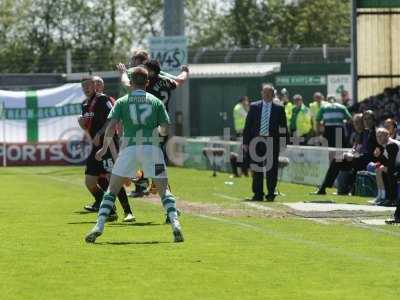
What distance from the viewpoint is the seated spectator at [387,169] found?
65.2 feet

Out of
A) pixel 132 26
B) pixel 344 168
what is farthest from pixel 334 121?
pixel 132 26

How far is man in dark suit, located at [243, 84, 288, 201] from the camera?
71.8 feet

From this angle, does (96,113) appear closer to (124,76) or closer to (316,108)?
(124,76)

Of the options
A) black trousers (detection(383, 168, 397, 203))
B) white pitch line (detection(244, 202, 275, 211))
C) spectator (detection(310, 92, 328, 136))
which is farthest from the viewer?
spectator (detection(310, 92, 328, 136))

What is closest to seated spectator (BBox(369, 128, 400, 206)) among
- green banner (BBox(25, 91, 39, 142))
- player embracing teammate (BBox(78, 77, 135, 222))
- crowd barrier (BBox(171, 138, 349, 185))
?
crowd barrier (BBox(171, 138, 349, 185))

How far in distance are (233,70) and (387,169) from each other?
29.0 meters

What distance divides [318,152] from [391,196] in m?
5.96

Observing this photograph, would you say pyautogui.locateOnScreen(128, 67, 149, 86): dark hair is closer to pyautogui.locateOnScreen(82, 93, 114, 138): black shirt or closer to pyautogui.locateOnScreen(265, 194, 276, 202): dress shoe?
pyautogui.locateOnScreen(82, 93, 114, 138): black shirt

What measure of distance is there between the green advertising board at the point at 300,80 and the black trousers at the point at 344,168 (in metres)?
26.1

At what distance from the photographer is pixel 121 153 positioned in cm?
1416

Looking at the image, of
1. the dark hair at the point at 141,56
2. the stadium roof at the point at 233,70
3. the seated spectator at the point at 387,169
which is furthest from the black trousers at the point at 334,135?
the stadium roof at the point at 233,70

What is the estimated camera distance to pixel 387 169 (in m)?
20.6

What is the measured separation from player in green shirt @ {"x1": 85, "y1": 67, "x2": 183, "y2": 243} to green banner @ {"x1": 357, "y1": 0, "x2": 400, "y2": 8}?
64.3ft

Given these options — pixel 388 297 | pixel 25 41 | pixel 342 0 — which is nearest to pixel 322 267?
pixel 388 297
